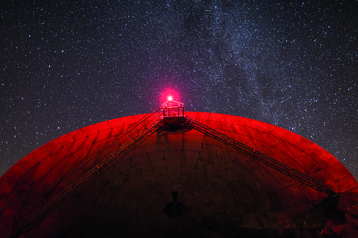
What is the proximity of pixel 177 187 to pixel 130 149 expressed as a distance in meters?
4.14

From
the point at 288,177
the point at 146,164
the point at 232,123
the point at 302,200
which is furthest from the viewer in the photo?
the point at 232,123

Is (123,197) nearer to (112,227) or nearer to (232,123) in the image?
(112,227)

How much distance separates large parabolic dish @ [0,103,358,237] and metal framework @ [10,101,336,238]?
0.20ft

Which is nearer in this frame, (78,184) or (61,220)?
(61,220)

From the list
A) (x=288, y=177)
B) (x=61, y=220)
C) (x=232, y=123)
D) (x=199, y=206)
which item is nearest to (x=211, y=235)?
(x=199, y=206)

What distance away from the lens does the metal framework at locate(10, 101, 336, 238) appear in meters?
11.3

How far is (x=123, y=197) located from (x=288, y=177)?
9.07 metres

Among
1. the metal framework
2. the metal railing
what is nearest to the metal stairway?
the metal framework

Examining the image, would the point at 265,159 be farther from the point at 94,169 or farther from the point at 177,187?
the point at 94,169

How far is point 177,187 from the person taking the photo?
1362 cm

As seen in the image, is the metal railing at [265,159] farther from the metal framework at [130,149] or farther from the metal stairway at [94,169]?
the metal stairway at [94,169]

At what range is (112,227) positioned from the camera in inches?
447

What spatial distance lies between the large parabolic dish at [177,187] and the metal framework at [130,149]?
6cm

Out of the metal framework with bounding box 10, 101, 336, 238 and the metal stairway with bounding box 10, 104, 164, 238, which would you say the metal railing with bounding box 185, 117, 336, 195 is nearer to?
the metal framework with bounding box 10, 101, 336, 238
